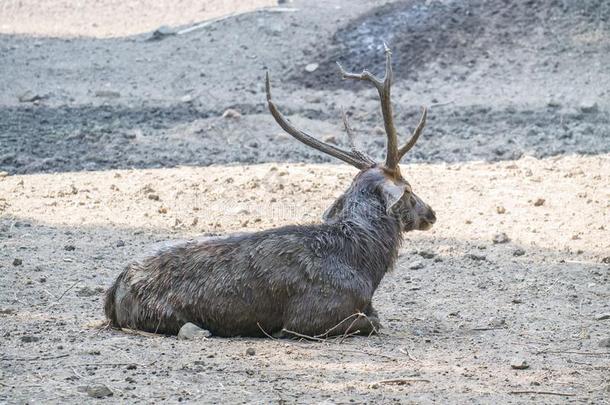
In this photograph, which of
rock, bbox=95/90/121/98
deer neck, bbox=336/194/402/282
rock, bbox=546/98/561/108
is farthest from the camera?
rock, bbox=95/90/121/98

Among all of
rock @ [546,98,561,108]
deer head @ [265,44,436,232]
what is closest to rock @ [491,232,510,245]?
deer head @ [265,44,436,232]

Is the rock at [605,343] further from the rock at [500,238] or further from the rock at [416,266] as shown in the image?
the rock at [500,238]

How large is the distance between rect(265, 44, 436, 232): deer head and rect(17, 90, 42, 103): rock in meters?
9.93

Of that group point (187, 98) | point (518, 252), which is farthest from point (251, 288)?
point (187, 98)

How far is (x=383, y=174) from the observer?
8453 millimetres

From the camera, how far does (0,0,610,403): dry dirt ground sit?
22.3 ft

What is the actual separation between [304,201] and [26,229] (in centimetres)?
287

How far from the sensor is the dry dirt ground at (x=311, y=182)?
6.79 meters

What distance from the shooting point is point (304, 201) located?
39.7 ft

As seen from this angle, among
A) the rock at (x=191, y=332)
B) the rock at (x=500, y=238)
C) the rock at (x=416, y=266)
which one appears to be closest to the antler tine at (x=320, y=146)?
the rock at (x=191, y=332)

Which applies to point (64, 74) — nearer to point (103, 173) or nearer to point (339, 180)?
point (103, 173)

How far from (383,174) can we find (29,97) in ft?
33.9

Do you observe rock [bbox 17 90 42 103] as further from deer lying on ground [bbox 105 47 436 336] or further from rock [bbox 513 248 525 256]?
deer lying on ground [bbox 105 47 436 336]

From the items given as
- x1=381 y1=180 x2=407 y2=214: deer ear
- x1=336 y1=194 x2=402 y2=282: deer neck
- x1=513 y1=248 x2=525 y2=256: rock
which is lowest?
x1=513 y1=248 x2=525 y2=256: rock
